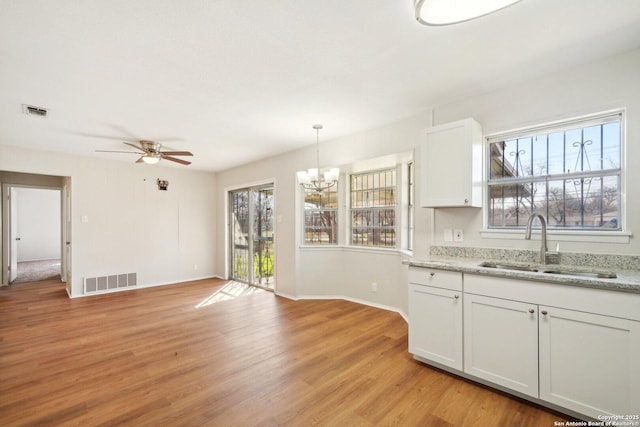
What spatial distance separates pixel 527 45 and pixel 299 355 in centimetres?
320

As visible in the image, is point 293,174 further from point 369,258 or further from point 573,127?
point 573,127

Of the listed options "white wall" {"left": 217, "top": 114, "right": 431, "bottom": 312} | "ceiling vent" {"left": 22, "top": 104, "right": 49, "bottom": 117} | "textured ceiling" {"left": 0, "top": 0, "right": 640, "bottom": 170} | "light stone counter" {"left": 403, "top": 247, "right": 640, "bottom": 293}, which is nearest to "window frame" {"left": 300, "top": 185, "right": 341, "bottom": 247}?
"white wall" {"left": 217, "top": 114, "right": 431, "bottom": 312}

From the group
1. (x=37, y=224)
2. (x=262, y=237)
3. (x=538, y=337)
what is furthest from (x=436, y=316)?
(x=37, y=224)

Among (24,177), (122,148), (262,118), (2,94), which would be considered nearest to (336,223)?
(262,118)

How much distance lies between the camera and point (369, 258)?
175 inches

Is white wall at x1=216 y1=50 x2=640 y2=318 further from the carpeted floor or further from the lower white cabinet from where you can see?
the carpeted floor

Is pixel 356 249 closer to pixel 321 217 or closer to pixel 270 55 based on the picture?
pixel 321 217

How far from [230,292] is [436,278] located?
4.09 meters

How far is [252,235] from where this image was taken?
6086 millimetres

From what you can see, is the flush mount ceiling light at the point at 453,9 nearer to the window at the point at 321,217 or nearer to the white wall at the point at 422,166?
the white wall at the point at 422,166

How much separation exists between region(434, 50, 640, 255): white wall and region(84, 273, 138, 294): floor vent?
18.9 ft

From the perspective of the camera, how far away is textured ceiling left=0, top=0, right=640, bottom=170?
5.64ft

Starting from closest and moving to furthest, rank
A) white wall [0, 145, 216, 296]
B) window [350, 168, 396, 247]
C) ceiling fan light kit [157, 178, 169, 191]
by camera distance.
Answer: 1. window [350, 168, 396, 247]
2. white wall [0, 145, 216, 296]
3. ceiling fan light kit [157, 178, 169, 191]

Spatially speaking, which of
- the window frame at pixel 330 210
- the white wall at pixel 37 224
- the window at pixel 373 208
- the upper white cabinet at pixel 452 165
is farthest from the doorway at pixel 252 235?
the white wall at pixel 37 224
